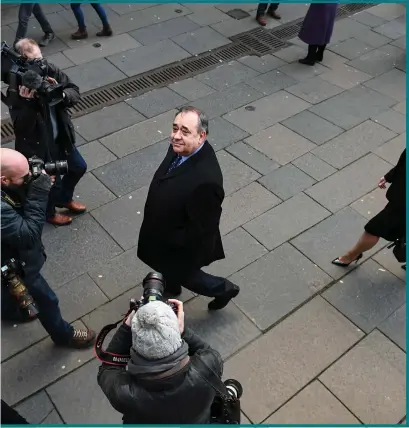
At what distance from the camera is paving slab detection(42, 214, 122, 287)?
4.20 meters

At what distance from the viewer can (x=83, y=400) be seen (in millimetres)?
3346

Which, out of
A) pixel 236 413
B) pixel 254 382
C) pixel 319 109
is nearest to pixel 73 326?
pixel 254 382

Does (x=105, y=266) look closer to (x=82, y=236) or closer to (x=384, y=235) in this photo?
(x=82, y=236)

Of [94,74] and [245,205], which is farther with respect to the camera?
[94,74]

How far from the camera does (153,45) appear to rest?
7.48 m

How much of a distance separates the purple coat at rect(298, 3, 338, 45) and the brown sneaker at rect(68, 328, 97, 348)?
17.3ft

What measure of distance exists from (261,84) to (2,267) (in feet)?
15.9

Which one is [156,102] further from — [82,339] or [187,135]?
[82,339]

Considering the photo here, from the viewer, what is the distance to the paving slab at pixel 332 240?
14.4ft

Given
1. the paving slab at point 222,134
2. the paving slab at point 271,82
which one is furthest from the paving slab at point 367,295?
the paving slab at point 271,82

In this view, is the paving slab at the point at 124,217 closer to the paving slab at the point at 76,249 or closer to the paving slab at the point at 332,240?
the paving slab at the point at 76,249

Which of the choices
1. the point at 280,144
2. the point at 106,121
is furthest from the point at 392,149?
the point at 106,121

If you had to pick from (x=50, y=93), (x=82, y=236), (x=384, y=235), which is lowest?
(x=82, y=236)

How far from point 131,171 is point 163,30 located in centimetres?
363
